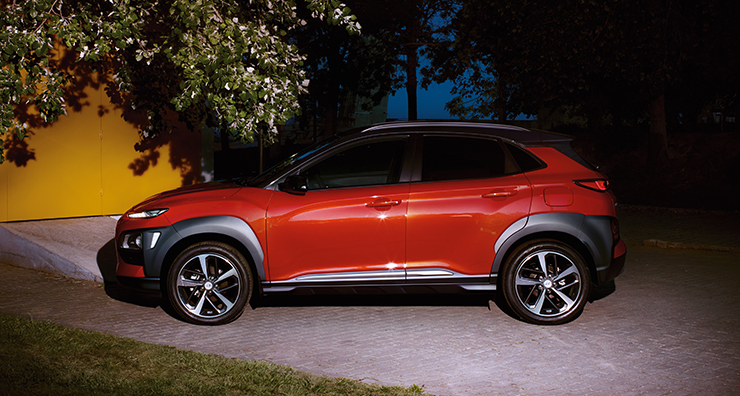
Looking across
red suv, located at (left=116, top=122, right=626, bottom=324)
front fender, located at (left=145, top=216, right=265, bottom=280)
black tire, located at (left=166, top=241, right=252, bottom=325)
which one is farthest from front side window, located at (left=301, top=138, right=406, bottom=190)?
black tire, located at (left=166, top=241, right=252, bottom=325)

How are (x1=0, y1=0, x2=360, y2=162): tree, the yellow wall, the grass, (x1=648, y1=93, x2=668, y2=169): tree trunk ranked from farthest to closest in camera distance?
1. (x1=648, y1=93, x2=668, y2=169): tree trunk
2. the yellow wall
3. (x1=0, y1=0, x2=360, y2=162): tree
4. the grass

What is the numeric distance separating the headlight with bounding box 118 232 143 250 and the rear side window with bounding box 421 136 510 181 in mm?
2636

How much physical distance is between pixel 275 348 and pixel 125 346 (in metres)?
1.20

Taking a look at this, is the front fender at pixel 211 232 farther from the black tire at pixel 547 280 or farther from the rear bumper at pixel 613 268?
the rear bumper at pixel 613 268

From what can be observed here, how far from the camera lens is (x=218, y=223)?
6500mm

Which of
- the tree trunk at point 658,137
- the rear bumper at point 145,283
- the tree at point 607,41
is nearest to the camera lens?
the rear bumper at point 145,283

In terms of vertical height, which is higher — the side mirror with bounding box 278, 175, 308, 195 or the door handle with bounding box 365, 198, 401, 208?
the side mirror with bounding box 278, 175, 308, 195

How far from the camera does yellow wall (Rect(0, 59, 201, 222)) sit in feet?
37.6

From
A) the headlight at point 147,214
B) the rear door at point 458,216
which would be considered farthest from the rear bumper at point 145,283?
the rear door at point 458,216

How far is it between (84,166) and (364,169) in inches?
258

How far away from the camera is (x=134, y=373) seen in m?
5.20

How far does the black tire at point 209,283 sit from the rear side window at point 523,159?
8.68ft

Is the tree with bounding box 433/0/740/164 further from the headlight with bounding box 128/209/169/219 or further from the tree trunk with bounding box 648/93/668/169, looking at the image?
the headlight with bounding box 128/209/169/219

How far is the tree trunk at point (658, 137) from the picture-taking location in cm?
2348
